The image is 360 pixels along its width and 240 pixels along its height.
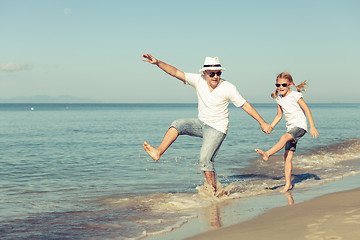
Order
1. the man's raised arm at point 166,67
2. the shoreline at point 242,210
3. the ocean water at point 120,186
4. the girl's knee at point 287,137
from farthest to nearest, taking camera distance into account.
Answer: the girl's knee at point 287,137 < the man's raised arm at point 166,67 < the ocean water at point 120,186 < the shoreline at point 242,210

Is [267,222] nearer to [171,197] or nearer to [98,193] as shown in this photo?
[171,197]

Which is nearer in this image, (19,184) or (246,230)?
(246,230)

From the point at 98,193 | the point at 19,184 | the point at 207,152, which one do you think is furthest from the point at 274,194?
the point at 19,184

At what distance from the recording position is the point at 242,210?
575 centimetres

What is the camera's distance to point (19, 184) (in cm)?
892

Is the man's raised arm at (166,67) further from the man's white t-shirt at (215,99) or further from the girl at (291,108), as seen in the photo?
the girl at (291,108)

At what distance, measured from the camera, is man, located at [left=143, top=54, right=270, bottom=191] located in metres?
6.09

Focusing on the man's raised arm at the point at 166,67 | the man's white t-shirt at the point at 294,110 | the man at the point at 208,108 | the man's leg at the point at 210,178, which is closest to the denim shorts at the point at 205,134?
the man at the point at 208,108

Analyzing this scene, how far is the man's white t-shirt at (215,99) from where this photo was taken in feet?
20.1

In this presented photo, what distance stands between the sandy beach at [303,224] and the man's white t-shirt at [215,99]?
162 cm

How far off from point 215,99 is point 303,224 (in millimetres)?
2389

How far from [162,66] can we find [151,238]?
2651 millimetres

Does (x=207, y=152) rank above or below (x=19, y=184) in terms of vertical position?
above

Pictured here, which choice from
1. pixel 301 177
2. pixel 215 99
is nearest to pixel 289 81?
pixel 215 99
